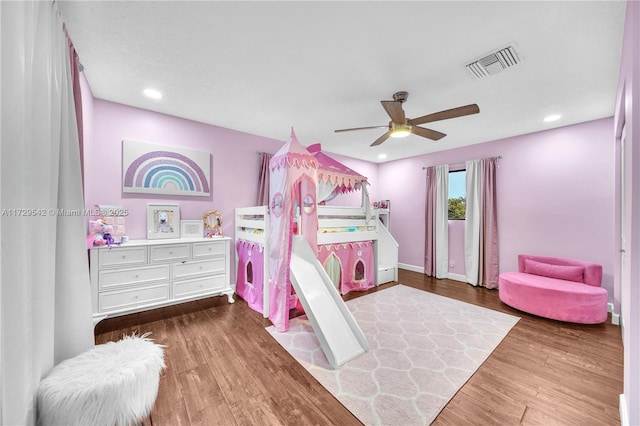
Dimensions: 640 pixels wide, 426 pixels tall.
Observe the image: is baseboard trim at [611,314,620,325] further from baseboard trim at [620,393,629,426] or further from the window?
the window

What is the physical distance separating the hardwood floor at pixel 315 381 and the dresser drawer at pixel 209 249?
0.79 metres

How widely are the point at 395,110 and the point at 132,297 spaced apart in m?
3.44

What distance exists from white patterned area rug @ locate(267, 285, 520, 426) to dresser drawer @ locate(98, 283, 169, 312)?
1.36 meters

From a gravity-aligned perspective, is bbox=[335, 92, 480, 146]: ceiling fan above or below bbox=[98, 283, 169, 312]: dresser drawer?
above

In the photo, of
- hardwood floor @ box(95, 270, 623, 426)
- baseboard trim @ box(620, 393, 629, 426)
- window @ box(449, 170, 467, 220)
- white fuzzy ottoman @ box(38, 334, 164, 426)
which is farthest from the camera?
window @ box(449, 170, 467, 220)

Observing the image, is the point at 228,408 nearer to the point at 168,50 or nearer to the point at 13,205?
the point at 13,205

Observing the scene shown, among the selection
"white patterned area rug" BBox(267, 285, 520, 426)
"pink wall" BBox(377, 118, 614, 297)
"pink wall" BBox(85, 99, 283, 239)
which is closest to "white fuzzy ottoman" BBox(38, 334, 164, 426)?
"white patterned area rug" BBox(267, 285, 520, 426)

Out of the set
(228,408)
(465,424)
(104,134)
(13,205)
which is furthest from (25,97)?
(465,424)

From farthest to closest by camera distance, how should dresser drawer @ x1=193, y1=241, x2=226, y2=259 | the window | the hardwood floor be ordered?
the window
dresser drawer @ x1=193, y1=241, x2=226, y2=259
the hardwood floor

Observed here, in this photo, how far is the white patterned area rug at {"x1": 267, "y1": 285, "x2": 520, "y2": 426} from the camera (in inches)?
64.6

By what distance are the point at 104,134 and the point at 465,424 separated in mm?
4474

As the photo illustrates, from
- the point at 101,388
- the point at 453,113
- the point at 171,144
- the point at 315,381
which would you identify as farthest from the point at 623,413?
the point at 171,144

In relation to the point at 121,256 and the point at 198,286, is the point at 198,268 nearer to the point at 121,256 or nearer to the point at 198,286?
the point at 198,286

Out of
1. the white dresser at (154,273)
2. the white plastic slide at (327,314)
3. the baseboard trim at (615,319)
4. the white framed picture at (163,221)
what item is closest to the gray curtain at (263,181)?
the white dresser at (154,273)
